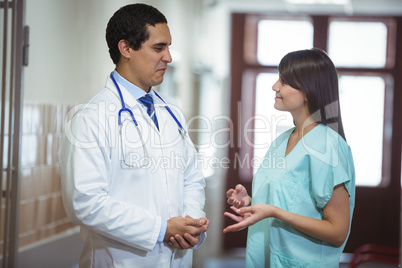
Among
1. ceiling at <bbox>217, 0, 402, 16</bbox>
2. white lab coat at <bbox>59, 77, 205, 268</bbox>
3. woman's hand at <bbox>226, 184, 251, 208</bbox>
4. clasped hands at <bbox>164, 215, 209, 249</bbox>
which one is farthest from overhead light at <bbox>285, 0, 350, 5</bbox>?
clasped hands at <bbox>164, 215, 209, 249</bbox>

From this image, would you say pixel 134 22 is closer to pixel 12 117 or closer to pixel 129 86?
pixel 129 86

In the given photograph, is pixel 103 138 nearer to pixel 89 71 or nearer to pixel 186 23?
pixel 89 71

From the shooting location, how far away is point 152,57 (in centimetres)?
130

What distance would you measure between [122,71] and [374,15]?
3.04 meters

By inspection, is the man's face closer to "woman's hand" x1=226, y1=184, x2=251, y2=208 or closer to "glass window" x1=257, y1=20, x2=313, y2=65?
"woman's hand" x1=226, y1=184, x2=251, y2=208

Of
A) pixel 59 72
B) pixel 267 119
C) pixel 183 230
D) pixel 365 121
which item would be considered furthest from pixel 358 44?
pixel 183 230

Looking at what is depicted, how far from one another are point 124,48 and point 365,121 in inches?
99.1

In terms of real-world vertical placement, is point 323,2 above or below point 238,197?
above

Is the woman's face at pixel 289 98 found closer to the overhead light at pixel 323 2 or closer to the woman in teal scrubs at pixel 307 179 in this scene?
the woman in teal scrubs at pixel 307 179

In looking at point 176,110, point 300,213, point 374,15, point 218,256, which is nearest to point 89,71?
point 176,110

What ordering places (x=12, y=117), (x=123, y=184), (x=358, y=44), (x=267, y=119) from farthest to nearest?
(x=358, y=44) < (x=267, y=119) < (x=12, y=117) < (x=123, y=184)

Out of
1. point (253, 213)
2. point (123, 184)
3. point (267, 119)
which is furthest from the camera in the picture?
point (267, 119)

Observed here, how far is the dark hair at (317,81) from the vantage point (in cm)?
120

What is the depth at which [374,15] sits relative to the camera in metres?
3.79
